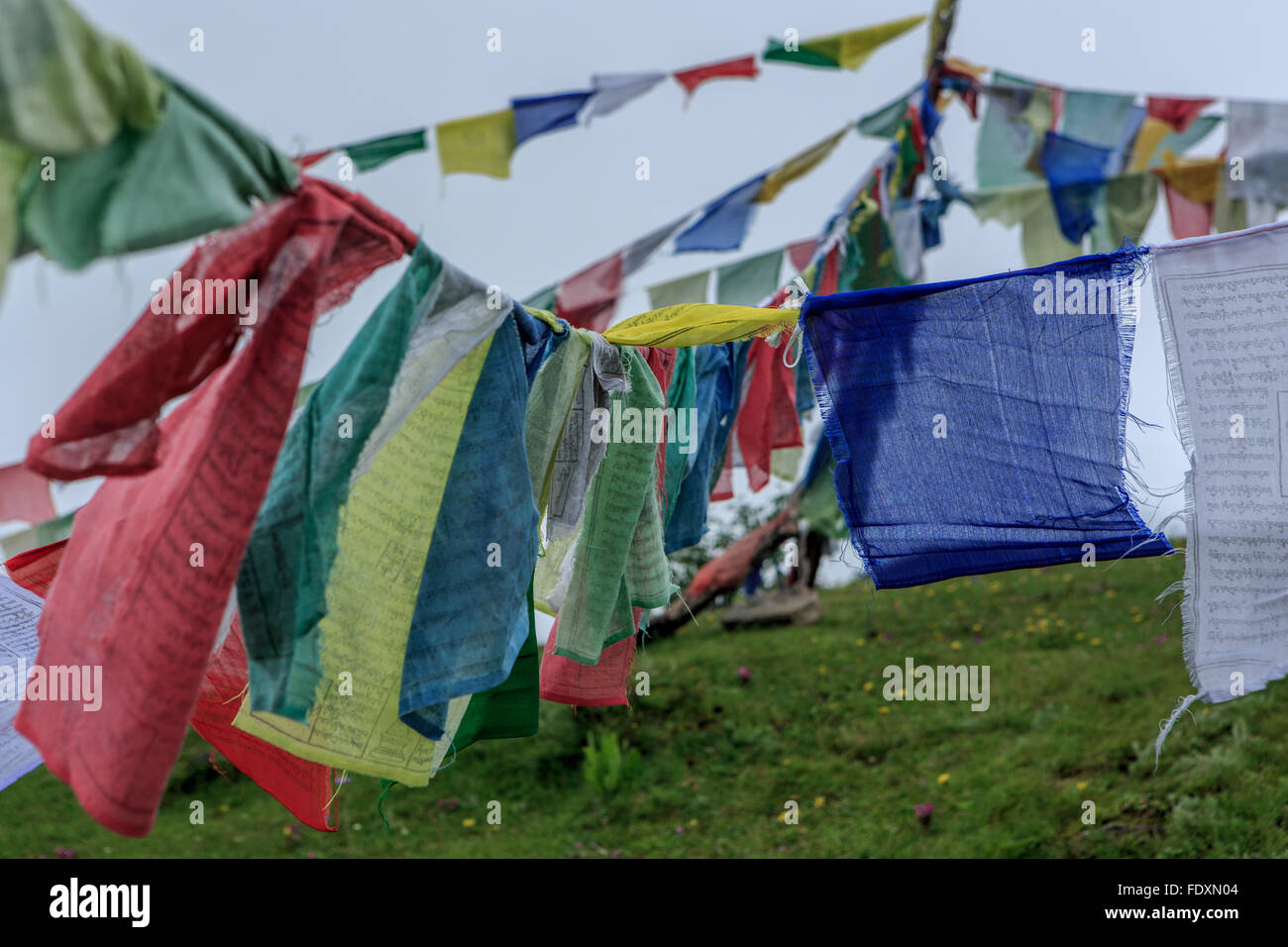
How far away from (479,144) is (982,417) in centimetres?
317

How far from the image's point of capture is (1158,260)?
255 cm

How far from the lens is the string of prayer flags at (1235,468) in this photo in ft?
7.98

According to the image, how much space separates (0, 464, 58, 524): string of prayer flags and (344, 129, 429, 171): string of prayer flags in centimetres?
181

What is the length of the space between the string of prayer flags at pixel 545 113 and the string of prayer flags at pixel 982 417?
2874mm

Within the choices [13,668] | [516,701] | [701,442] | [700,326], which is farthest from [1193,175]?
[13,668]

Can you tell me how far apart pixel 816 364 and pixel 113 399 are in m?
1.60

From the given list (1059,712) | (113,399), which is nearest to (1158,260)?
(113,399)

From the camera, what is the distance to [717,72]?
571cm

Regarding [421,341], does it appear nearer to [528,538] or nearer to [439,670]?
[528,538]

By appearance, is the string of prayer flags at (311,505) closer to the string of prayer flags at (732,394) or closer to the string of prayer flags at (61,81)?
the string of prayer flags at (61,81)

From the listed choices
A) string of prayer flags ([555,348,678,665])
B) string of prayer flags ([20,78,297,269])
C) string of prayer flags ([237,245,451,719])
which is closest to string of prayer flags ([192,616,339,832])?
string of prayer flags ([555,348,678,665])

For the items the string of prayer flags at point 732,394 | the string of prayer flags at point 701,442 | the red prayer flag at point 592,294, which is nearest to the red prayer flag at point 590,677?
the string of prayer flags at point 701,442

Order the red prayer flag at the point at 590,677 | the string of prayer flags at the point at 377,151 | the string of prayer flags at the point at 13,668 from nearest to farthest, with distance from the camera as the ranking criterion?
the string of prayer flags at the point at 13,668, the red prayer flag at the point at 590,677, the string of prayer flags at the point at 377,151

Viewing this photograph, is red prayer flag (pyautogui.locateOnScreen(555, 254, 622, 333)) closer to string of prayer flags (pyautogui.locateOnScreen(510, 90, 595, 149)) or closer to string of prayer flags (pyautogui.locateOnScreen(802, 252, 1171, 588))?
string of prayer flags (pyautogui.locateOnScreen(510, 90, 595, 149))
